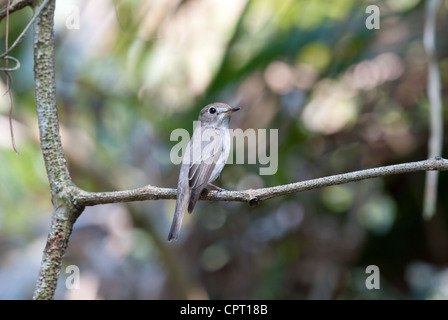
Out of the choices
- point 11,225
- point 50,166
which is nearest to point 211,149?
point 50,166

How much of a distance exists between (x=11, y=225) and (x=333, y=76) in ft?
12.1

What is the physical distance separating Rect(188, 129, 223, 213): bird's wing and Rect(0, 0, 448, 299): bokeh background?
105cm

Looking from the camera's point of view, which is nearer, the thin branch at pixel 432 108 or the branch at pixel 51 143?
the branch at pixel 51 143

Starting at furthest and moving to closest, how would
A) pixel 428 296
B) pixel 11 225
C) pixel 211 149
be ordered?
pixel 11 225, pixel 428 296, pixel 211 149

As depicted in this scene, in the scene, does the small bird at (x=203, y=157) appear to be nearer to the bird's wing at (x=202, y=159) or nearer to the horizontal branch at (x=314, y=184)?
the bird's wing at (x=202, y=159)

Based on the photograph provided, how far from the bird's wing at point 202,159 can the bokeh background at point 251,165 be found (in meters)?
1.05

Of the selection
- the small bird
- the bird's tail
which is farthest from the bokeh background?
the bird's tail

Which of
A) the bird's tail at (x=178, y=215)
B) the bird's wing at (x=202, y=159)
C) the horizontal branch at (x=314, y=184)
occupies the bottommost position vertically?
the horizontal branch at (x=314, y=184)

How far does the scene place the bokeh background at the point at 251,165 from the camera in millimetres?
5105

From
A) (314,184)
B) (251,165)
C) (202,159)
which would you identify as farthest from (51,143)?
(251,165)

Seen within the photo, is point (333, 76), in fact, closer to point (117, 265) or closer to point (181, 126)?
point (181, 126)

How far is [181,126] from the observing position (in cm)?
452

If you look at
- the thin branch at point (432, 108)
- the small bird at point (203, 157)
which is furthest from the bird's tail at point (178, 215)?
the thin branch at point (432, 108)
